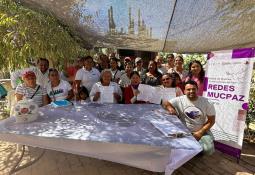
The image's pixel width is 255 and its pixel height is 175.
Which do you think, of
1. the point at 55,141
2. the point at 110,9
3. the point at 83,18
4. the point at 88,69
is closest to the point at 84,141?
the point at 55,141

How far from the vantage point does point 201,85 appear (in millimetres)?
4504

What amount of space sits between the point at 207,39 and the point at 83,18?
192cm

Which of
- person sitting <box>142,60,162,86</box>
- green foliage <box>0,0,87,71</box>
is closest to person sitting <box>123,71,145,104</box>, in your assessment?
person sitting <box>142,60,162,86</box>

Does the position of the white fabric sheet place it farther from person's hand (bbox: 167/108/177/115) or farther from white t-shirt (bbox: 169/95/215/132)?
white t-shirt (bbox: 169/95/215/132)

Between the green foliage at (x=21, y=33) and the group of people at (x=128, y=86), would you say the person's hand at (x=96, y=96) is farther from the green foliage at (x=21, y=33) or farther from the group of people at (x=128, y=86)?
the green foliage at (x=21, y=33)

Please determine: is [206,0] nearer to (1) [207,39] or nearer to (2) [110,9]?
(2) [110,9]

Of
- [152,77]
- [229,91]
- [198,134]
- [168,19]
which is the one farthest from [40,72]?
[229,91]

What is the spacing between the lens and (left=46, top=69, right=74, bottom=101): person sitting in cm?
420

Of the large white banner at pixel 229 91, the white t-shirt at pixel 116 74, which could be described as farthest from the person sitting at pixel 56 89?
the large white banner at pixel 229 91

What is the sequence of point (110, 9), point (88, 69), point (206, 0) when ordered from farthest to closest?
1. point (88, 69)
2. point (110, 9)
3. point (206, 0)

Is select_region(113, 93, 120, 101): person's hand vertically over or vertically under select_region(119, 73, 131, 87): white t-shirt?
under

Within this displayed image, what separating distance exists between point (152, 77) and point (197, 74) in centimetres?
78

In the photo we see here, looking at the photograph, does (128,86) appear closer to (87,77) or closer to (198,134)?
(87,77)

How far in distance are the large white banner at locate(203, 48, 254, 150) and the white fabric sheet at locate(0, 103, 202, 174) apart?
120cm
